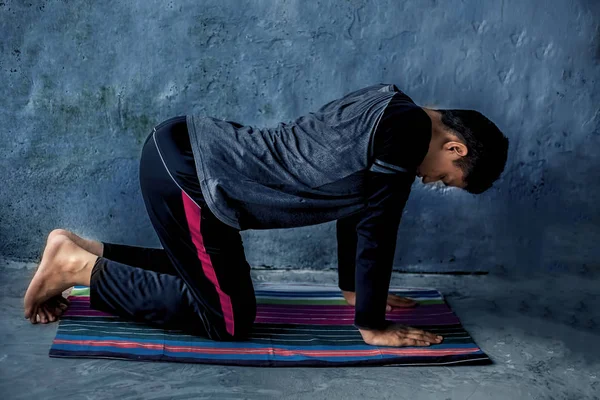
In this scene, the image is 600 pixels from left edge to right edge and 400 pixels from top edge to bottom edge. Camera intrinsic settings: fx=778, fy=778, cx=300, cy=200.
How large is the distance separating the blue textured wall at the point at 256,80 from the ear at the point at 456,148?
870mm

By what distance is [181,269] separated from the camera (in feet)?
9.05

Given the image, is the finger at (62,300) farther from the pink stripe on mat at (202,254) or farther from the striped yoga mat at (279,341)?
the pink stripe on mat at (202,254)

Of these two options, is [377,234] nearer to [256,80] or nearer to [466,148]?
[466,148]

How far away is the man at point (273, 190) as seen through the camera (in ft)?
8.36

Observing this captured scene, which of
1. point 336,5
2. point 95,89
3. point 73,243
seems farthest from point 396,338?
point 95,89

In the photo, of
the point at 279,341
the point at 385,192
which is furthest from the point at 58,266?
the point at 385,192

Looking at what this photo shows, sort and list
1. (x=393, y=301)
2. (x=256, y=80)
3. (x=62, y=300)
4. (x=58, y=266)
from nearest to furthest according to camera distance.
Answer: (x=58, y=266) → (x=62, y=300) → (x=393, y=301) → (x=256, y=80)

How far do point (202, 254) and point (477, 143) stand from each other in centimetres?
100

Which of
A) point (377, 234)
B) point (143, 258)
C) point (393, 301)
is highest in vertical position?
point (377, 234)

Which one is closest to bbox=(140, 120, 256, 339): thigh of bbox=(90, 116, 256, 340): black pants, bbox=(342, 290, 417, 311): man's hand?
bbox=(90, 116, 256, 340): black pants

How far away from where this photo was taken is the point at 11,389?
246 centimetres

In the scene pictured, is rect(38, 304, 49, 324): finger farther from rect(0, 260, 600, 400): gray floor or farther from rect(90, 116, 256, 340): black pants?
rect(90, 116, 256, 340): black pants

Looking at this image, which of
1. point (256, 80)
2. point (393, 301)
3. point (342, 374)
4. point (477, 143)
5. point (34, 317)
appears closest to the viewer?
point (477, 143)

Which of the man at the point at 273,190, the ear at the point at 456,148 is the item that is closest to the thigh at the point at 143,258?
the man at the point at 273,190
